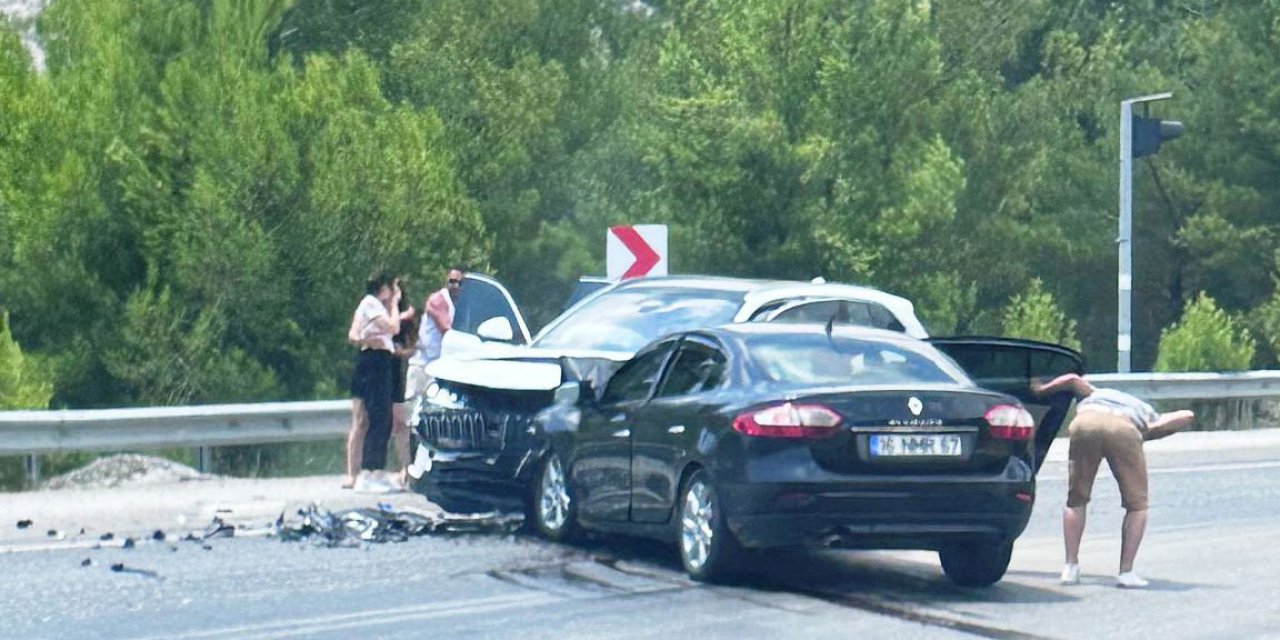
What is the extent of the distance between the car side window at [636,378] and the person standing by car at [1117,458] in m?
2.26

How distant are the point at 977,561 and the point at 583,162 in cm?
4297

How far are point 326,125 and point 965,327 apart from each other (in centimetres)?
2028

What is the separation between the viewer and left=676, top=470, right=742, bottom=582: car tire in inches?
419

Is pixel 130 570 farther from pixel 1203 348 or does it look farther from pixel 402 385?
pixel 1203 348

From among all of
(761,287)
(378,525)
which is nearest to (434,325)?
(761,287)

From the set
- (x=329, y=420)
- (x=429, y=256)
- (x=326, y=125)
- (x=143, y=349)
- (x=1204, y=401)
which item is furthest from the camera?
(x=429, y=256)

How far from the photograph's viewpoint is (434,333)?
17.4m

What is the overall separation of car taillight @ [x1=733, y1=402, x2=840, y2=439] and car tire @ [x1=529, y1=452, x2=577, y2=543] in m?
2.28

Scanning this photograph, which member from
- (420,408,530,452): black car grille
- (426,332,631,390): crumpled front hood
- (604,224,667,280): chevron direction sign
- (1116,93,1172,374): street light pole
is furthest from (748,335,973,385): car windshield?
(1116,93,1172,374): street light pole

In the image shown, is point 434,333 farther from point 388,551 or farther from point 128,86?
point 128,86

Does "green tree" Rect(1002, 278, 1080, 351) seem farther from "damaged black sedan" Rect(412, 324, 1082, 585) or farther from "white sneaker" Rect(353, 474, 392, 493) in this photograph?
"damaged black sedan" Rect(412, 324, 1082, 585)

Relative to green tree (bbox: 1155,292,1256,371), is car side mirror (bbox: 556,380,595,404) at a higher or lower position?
higher

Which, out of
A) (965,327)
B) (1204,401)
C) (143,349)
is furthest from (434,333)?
(965,327)

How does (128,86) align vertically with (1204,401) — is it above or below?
above
